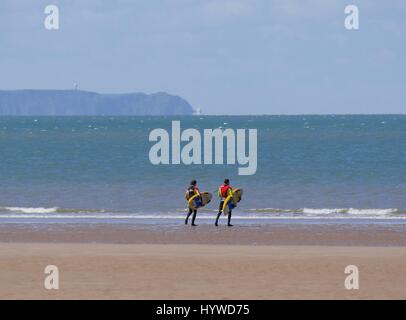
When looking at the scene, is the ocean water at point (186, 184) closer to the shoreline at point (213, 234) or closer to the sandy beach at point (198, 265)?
the shoreline at point (213, 234)

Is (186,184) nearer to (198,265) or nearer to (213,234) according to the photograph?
(213,234)

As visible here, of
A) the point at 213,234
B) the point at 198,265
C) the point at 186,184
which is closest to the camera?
the point at 198,265

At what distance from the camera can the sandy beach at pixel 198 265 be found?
52.5 feet

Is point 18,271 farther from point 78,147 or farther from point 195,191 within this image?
point 78,147

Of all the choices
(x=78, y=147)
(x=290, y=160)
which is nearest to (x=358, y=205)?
(x=290, y=160)

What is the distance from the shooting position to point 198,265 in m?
19.0

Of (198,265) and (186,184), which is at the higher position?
(186,184)

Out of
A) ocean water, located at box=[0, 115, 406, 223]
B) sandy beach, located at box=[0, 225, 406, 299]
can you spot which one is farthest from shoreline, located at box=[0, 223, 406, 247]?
ocean water, located at box=[0, 115, 406, 223]

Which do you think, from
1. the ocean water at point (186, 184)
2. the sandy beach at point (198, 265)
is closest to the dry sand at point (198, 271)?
the sandy beach at point (198, 265)

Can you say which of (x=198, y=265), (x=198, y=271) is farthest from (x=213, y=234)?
(x=198, y=271)

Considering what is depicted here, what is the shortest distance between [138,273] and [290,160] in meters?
48.5

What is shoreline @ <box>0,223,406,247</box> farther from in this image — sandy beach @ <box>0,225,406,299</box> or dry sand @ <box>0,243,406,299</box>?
dry sand @ <box>0,243,406,299</box>

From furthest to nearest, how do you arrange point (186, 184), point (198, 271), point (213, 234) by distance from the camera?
1. point (186, 184)
2. point (213, 234)
3. point (198, 271)

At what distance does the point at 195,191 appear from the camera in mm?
26859
